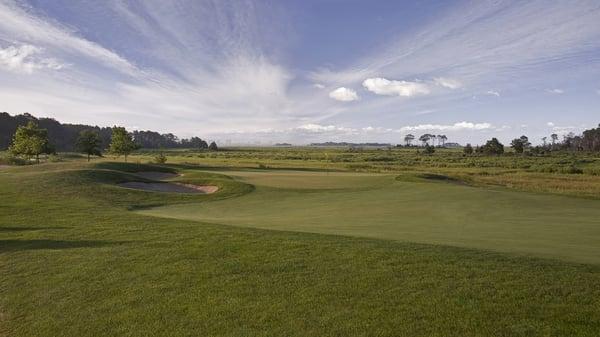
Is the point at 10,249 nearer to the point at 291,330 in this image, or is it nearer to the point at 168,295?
the point at 168,295

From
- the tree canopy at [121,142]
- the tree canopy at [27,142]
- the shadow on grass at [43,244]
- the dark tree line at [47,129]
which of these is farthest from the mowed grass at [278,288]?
the dark tree line at [47,129]

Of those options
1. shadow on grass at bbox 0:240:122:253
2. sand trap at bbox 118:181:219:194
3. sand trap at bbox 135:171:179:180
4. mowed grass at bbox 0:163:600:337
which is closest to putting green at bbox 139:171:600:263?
mowed grass at bbox 0:163:600:337

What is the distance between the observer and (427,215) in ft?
65.5

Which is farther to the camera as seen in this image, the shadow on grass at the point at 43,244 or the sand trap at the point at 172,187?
the sand trap at the point at 172,187

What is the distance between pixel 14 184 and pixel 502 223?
28.3 meters

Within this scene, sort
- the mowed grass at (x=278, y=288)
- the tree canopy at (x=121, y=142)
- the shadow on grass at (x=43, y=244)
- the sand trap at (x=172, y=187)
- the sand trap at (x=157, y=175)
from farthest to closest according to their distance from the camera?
the tree canopy at (x=121, y=142)
the sand trap at (x=157, y=175)
the sand trap at (x=172, y=187)
the shadow on grass at (x=43, y=244)
the mowed grass at (x=278, y=288)

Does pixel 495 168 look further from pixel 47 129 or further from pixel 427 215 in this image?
pixel 47 129

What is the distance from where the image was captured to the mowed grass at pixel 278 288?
7.21m

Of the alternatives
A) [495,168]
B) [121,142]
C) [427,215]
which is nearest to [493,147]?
[495,168]

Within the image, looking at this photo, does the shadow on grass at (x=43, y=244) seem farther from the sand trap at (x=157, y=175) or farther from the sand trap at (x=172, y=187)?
the sand trap at (x=157, y=175)

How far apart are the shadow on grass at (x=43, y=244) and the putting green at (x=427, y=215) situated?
5.66 m

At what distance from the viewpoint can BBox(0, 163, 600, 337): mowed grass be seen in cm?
721

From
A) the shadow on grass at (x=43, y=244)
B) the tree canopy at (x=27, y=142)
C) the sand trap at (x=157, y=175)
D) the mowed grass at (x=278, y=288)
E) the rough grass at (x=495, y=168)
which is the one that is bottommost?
the rough grass at (x=495, y=168)

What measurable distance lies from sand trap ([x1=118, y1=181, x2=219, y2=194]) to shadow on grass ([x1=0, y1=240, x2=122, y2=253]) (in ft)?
63.2
